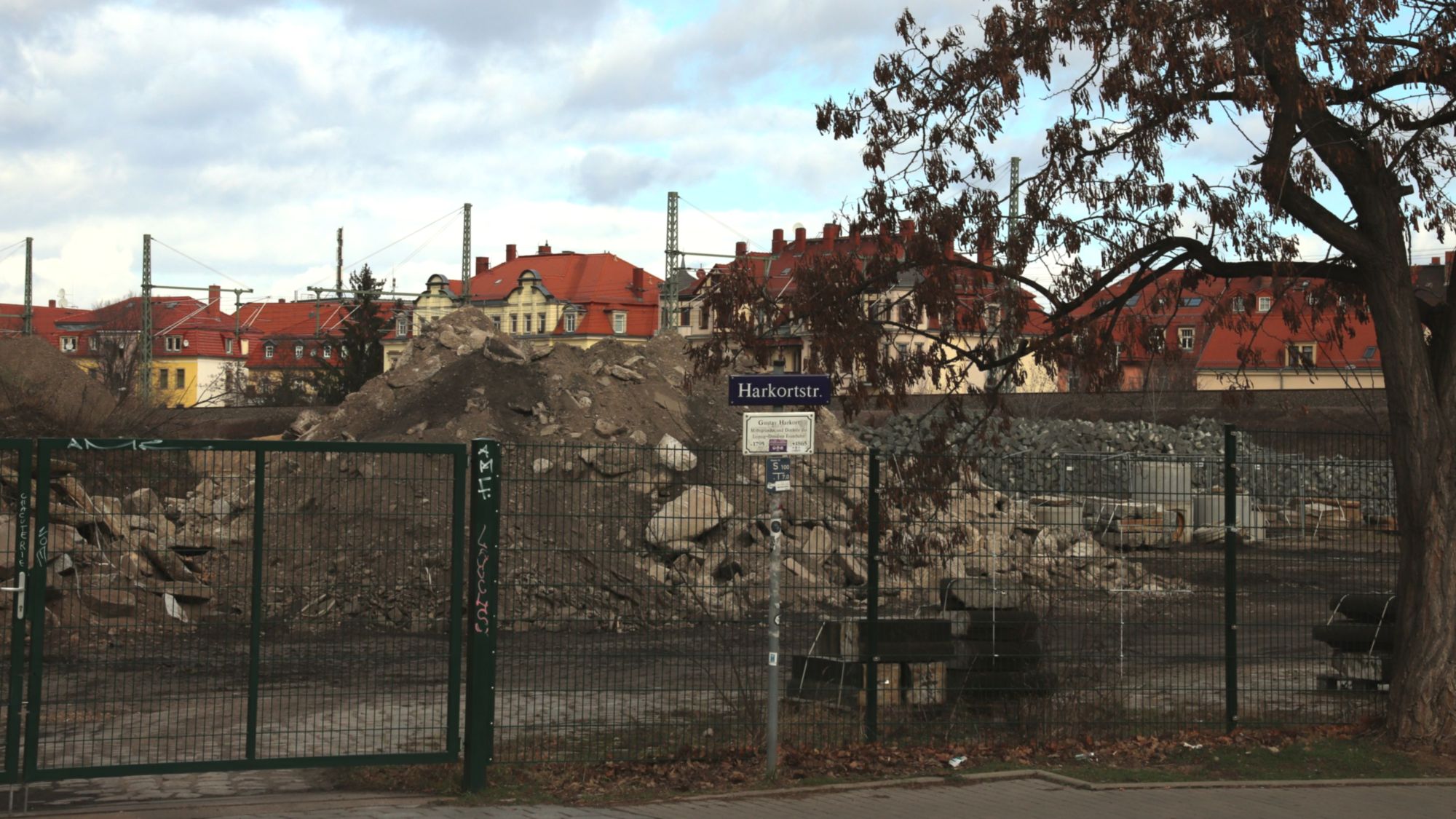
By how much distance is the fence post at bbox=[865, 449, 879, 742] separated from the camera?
925 centimetres

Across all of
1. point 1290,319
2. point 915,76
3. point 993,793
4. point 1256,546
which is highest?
point 915,76

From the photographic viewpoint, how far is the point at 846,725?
32.1 feet

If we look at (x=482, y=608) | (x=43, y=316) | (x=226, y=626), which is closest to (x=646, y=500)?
(x=226, y=626)

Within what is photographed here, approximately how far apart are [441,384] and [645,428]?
14.0 ft

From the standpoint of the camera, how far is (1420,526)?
994cm

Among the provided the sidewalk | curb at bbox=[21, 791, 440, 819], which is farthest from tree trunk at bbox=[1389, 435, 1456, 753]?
curb at bbox=[21, 791, 440, 819]

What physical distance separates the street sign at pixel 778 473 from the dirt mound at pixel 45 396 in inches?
1131

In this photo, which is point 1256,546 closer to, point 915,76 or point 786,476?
point 915,76

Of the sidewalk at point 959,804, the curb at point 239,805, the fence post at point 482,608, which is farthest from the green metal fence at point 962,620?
the sidewalk at point 959,804

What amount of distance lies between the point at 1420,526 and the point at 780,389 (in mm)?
4841

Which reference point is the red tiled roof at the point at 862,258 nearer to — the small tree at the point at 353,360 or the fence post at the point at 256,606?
the fence post at the point at 256,606

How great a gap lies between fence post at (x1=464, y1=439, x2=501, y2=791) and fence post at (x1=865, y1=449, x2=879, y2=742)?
2505 millimetres

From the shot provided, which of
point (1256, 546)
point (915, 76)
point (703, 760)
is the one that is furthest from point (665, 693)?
point (1256, 546)

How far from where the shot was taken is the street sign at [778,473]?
8633 mm
